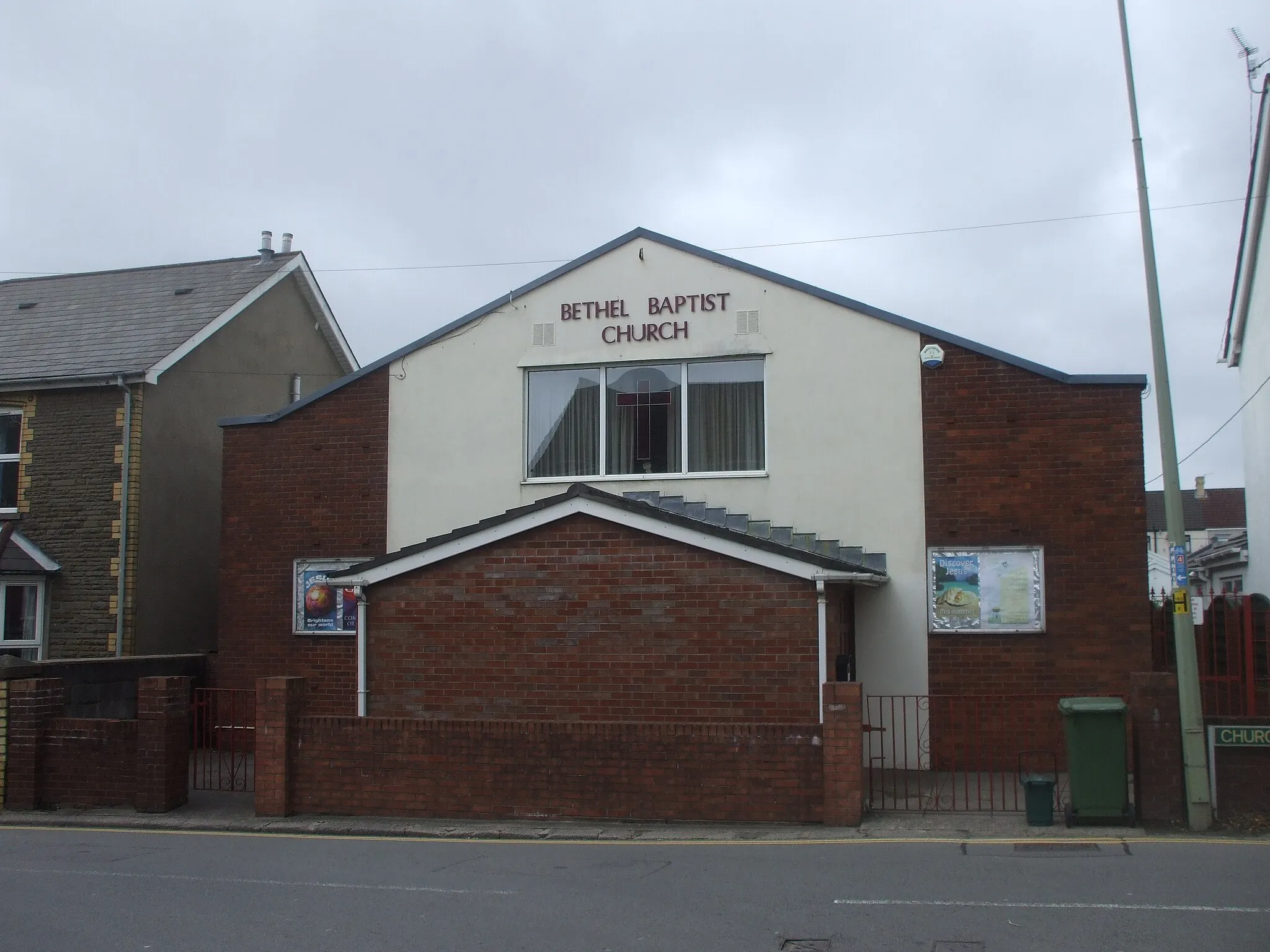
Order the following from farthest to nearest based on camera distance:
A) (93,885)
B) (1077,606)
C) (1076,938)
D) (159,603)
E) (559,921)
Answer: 1. (159,603)
2. (1077,606)
3. (93,885)
4. (559,921)
5. (1076,938)

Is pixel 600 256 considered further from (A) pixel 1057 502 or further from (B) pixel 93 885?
(B) pixel 93 885

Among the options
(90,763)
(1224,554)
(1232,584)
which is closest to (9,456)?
(90,763)

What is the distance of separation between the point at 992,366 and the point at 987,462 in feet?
4.06

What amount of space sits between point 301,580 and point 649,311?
634 centimetres

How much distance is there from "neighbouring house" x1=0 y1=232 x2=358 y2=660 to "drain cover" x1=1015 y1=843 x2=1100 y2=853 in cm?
1411

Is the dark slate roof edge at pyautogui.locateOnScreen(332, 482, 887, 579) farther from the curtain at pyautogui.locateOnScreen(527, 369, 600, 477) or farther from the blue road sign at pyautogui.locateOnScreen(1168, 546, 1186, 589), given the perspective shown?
the curtain at pyautogui.locateOnScreen(527, 369, 600, 477)

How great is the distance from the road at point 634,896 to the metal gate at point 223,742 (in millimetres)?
2612

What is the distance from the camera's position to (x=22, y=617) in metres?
19.5

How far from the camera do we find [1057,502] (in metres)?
15.4

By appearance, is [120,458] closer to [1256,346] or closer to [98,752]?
[98,752]

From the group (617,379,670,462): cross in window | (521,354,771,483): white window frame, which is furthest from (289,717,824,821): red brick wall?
(617,379,670,462): cross in window

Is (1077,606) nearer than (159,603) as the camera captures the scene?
Yes

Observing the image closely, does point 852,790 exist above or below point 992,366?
below

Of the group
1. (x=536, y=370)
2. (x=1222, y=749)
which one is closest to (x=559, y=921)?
(x=1222, y=749)
